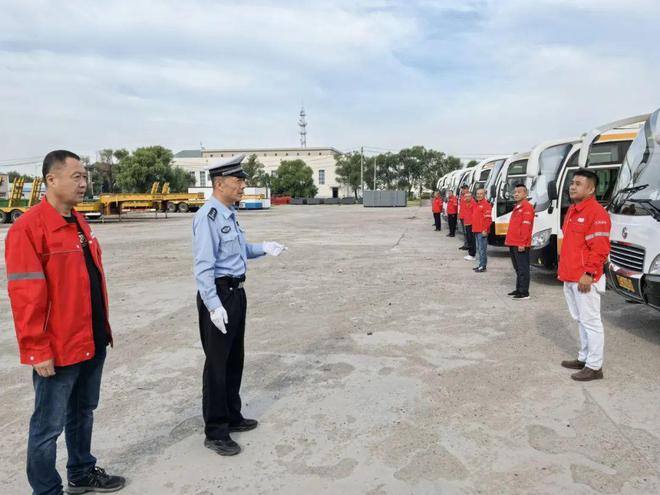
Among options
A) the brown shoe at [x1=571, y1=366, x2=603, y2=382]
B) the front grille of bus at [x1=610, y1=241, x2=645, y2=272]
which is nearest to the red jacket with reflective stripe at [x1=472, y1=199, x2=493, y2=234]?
the front grille of bus at [x1=610, y1=241, x2=645, y2=272]

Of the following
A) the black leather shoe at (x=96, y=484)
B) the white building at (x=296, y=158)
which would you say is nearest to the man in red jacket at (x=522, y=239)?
the black leather shoe at (x=96, y=484)

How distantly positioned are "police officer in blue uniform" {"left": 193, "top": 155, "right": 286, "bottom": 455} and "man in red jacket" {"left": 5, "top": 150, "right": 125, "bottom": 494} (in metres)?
0.64

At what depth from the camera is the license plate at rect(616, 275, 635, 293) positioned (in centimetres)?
546

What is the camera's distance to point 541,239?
364 inches

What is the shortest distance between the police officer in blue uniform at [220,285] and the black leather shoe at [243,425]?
23cm

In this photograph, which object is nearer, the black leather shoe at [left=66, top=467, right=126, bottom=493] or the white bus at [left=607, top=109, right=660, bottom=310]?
the black leather shoe at [left=66, top=467, right=126, bottom=493]

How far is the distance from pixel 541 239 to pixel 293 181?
70273 millimetres

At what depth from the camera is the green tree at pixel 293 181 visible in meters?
78.3

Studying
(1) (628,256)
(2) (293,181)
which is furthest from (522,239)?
(2) (293,181)

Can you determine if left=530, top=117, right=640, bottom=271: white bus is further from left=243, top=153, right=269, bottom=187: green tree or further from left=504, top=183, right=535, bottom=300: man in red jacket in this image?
left=243, top=153, right=269, bottom=187: green tree

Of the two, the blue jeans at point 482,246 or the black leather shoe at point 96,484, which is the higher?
the blue jeans at point 482,246

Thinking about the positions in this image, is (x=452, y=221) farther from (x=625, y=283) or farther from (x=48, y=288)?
(x=48, y=288)

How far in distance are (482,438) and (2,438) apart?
3395 millimetres

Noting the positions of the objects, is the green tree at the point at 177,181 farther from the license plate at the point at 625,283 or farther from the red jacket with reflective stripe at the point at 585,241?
the red jacket with reflective stripe at the point at 585,241
